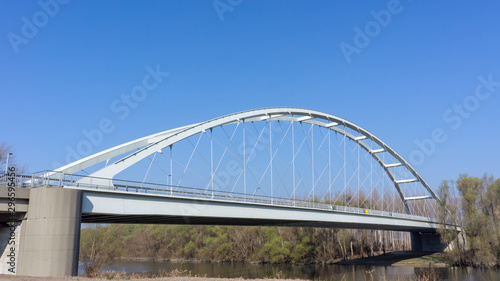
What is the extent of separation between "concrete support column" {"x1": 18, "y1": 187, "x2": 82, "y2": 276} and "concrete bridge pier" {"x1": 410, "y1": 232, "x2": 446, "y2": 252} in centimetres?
5831

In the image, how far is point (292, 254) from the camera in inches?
2264

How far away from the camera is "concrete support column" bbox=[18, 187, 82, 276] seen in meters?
17.2

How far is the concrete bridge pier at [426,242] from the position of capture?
62.7m

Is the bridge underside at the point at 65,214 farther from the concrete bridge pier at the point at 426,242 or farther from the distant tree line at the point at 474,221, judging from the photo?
the concrete bridge pier at the point at 426,242

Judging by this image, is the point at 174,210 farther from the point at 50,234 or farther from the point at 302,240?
the point at 302,240

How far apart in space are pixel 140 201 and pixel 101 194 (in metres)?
2.27

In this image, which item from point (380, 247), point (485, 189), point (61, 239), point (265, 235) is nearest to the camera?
point (61, 239)

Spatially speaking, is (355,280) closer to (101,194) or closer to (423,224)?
(423,224)

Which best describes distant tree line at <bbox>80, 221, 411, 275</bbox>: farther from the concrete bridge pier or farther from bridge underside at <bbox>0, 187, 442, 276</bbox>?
bridge underside at <bbox>0, 187, 442, 276</bbox>

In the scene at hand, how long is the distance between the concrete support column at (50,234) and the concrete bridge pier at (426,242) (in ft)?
191

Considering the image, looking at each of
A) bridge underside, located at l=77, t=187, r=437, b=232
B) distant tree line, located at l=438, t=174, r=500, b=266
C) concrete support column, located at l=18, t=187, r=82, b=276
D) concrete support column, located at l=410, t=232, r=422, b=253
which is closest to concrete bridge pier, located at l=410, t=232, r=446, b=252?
concrete support column, located at l=410, t=232, r=422, b=253

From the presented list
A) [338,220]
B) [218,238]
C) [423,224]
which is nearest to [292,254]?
[218,238]

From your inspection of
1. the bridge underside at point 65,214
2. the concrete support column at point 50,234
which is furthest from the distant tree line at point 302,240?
the concrete support column at point 50,234

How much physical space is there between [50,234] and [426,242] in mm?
60151
